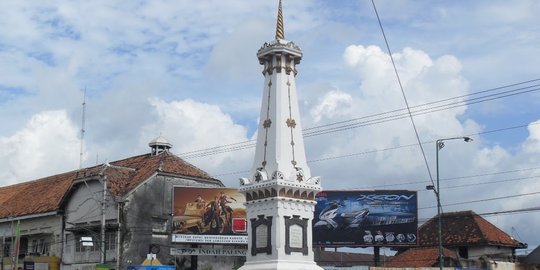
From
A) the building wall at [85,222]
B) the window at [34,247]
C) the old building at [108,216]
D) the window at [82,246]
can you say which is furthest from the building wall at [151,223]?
the window at [34,247]

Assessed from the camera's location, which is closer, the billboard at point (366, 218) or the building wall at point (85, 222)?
the building wall at point (85, 222)

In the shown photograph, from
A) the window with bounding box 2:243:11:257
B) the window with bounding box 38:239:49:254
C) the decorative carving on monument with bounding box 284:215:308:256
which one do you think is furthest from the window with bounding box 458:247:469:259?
the window with bounding box 2:243:11:257

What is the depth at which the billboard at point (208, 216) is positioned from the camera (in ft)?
160

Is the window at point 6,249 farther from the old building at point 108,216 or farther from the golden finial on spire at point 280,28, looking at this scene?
the golden finial on spire at point 280,28

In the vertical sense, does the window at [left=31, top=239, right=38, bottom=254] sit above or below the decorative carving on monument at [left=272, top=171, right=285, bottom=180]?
below

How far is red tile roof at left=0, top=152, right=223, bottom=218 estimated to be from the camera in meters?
48.6

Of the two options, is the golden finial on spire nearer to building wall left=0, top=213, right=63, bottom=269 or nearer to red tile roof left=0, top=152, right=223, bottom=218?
red tile roof left=0, top=152, right=223, bottom=218

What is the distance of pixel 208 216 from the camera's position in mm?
49562

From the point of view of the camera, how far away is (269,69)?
26.1 meters

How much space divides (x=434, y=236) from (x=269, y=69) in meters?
31.5

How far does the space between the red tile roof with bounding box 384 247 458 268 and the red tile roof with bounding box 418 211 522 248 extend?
1815 millimetres

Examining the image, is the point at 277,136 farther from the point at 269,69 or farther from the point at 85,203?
the point at 85,203

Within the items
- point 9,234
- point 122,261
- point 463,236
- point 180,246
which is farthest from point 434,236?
point 9,234

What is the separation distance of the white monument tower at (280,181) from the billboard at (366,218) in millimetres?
25874
